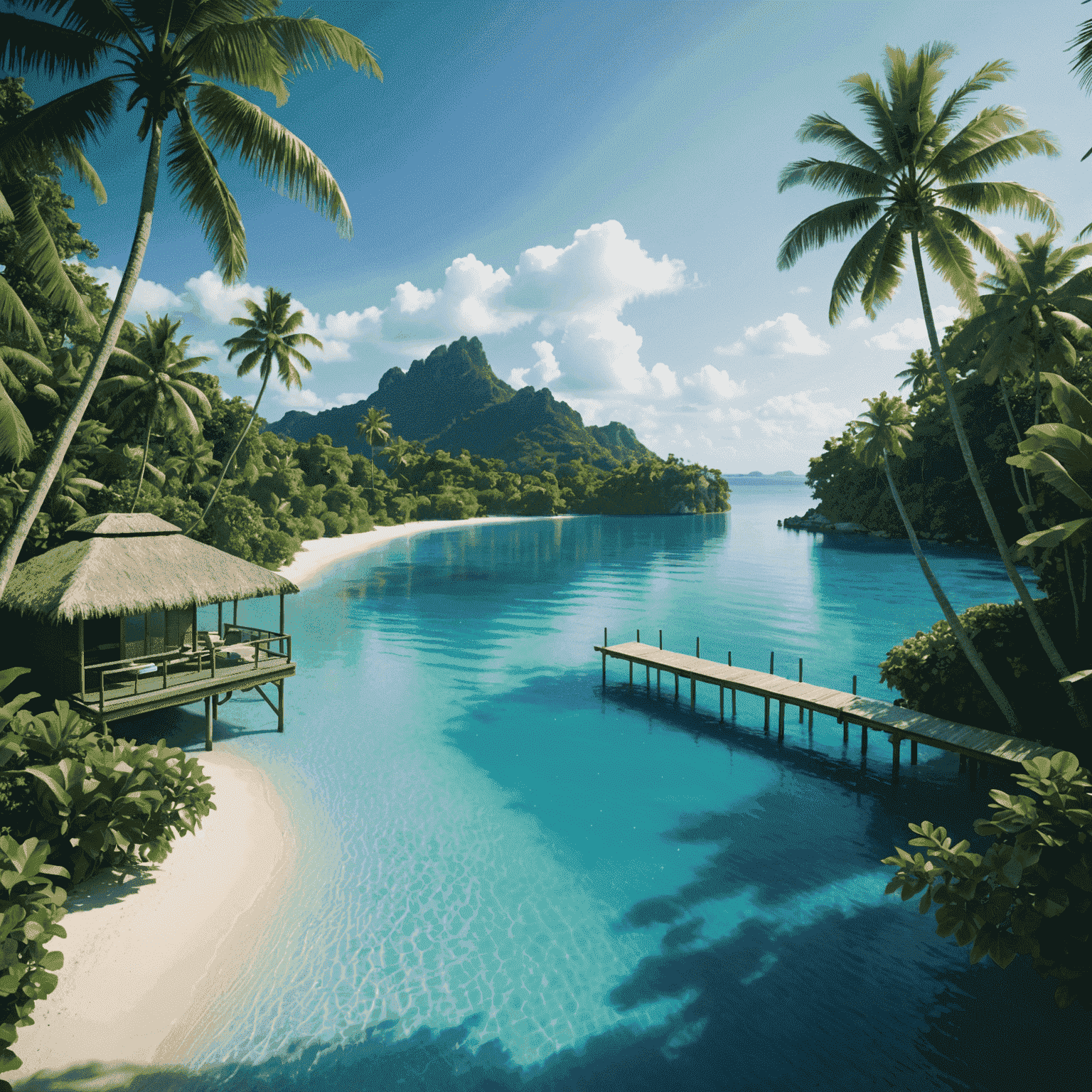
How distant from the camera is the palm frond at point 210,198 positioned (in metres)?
11.8

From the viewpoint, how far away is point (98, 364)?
10.2 m

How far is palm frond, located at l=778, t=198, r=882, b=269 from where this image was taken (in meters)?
16.2

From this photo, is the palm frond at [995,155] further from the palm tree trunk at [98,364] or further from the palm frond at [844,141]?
the palm tree trunk at [98,364]

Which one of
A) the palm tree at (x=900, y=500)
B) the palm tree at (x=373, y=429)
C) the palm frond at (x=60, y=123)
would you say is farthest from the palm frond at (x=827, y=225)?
the palm tree at (x=373, y=429)

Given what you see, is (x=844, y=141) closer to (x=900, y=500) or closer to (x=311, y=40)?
(x=311, y=40)

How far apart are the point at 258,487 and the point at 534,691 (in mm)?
46136

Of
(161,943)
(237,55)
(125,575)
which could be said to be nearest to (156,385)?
(125,575)

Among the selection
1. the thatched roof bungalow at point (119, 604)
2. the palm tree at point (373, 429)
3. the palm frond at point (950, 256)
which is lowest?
the thatched roof bungalow at point (119, 604)

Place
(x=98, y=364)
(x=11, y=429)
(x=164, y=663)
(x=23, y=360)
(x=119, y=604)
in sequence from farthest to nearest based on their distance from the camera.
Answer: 1. (x=23, y=360)
2. (x=164, y=663)
3. (x=119, y=604)
4. (x=11, y=429)
5. (x=98, y=364)

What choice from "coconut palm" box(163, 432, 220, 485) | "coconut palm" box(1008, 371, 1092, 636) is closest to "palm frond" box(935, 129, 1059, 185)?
"coconut palm" box(1008, 371, 1092, 636)

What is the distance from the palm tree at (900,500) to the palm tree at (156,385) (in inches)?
1230

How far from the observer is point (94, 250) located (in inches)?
1037

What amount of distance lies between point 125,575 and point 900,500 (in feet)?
138

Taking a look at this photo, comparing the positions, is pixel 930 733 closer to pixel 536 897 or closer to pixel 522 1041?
pixel 536 897
